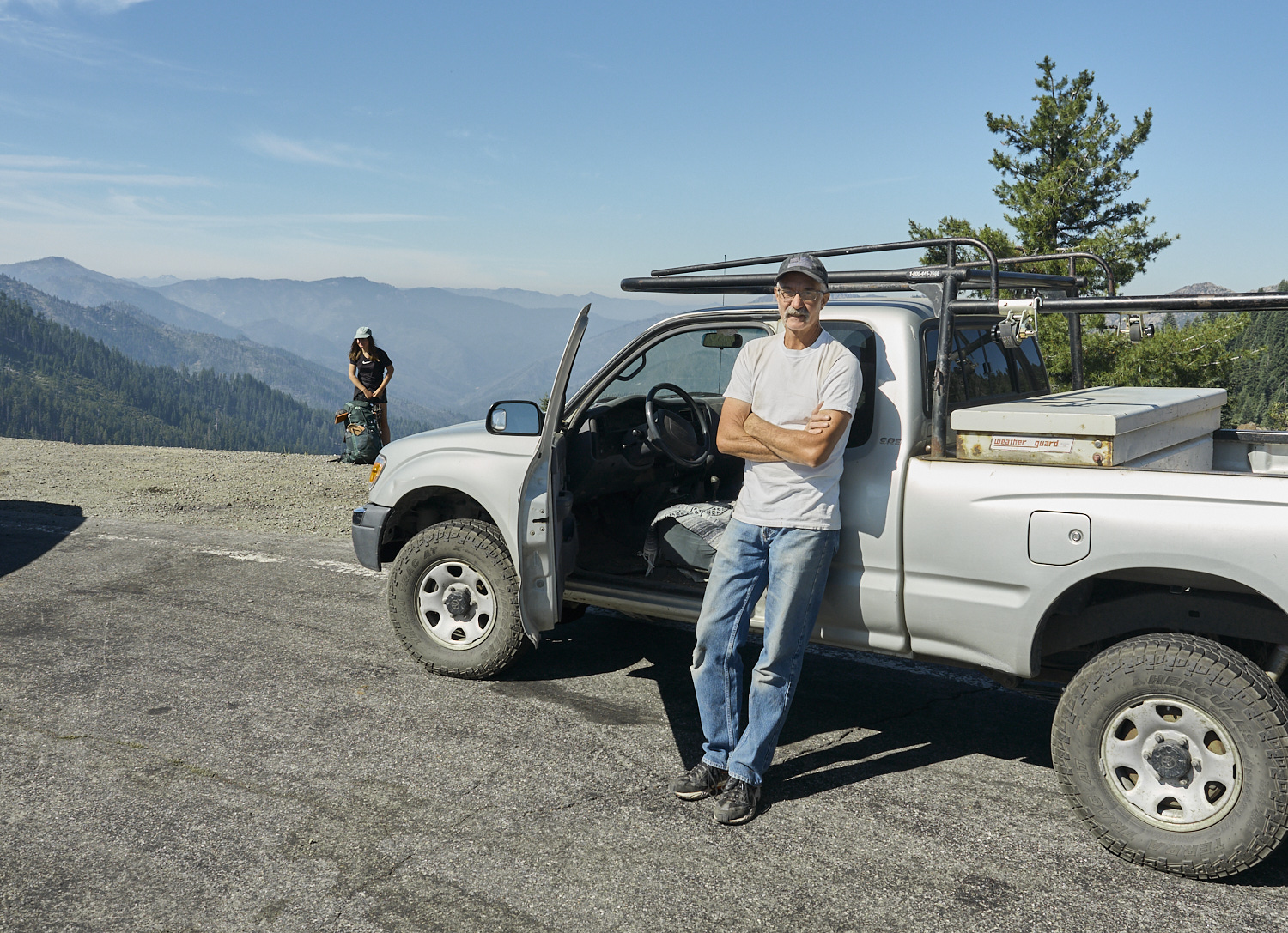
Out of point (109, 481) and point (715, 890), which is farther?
point (109, 481)

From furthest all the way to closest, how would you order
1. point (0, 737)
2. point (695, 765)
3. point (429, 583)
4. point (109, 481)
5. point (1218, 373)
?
point (1218, 373) < point (109, 481) < point (429, 583) < point (0, 737) < point (695, 765)

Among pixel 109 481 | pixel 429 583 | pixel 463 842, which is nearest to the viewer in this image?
pixel 463 842

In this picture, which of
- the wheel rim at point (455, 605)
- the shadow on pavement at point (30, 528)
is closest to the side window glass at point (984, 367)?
the wheel rim at point (455, 605)

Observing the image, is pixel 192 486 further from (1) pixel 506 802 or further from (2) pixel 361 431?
(1) pixel 506 802

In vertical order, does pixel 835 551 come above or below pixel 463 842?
above

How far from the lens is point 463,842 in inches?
135

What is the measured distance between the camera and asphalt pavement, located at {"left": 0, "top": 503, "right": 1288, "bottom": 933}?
3.04 m

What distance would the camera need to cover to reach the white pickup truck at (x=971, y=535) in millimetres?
3178

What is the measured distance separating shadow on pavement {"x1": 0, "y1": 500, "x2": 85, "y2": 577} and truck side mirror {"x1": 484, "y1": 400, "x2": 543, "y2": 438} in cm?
486

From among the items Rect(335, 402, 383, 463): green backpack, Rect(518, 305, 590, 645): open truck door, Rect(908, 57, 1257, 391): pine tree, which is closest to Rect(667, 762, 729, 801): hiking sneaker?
Rect(518, 305, 590, 645): open truck door

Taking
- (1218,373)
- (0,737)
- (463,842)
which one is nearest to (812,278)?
(463,842)

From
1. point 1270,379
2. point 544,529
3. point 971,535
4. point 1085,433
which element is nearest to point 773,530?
point 971,535

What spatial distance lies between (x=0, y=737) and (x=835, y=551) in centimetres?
376

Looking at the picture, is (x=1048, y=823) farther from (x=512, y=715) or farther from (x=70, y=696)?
(x=70, y=696)
